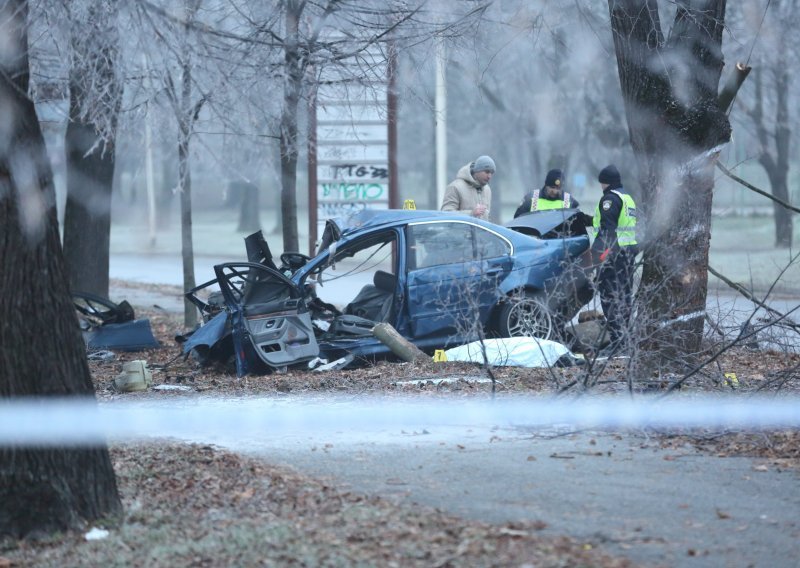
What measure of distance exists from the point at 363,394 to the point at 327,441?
5.45 ft

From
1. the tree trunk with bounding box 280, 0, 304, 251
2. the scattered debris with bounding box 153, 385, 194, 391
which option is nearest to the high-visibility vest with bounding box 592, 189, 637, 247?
the tree trunk with bounding box 280, 0, 304, 251

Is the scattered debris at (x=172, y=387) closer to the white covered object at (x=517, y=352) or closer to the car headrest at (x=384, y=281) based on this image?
the car headrest at (x=384, y=281)

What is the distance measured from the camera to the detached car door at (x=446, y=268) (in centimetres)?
1116

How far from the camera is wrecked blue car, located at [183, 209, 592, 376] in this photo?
34.9 ft

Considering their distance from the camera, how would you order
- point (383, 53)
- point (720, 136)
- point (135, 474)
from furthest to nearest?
point (383, 53) < point (720, 136) < point (135, 474)

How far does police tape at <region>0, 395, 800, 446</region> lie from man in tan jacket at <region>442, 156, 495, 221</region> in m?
4.46

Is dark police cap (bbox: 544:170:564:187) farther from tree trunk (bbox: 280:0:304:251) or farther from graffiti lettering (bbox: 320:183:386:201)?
graffiti lettering (bbox: 320:183:386:201)

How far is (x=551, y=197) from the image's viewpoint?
13125 mm

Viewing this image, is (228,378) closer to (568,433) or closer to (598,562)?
(568,433)

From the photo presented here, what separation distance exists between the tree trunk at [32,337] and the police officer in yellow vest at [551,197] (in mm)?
7758

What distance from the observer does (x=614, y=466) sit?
679 centimetres

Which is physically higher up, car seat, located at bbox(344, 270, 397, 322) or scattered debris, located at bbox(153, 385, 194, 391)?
car seat, located at bbox(344, 270, 397, 322)

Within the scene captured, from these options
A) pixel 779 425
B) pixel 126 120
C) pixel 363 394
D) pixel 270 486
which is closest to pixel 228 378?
pixel 363 394

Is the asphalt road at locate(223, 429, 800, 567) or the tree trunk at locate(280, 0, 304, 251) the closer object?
the asphalt road at locate(223, 429, 800, 567)
